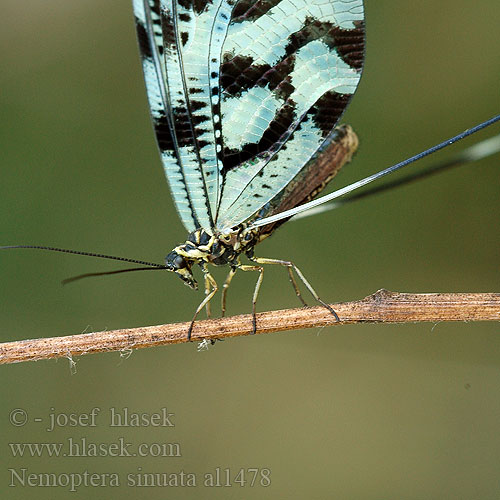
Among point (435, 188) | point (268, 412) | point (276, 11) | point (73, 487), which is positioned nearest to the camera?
point (276, 11)

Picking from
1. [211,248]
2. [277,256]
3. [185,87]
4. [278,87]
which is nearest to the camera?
[185,87]

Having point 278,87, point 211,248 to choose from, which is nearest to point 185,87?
point 278,87

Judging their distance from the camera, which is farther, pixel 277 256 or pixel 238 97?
pixel 277 256

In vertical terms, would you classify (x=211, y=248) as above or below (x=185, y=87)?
below

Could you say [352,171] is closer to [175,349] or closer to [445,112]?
[445,112]

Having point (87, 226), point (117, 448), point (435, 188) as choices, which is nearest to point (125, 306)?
point (87, 226)

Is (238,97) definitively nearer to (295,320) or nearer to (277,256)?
(295,320)
